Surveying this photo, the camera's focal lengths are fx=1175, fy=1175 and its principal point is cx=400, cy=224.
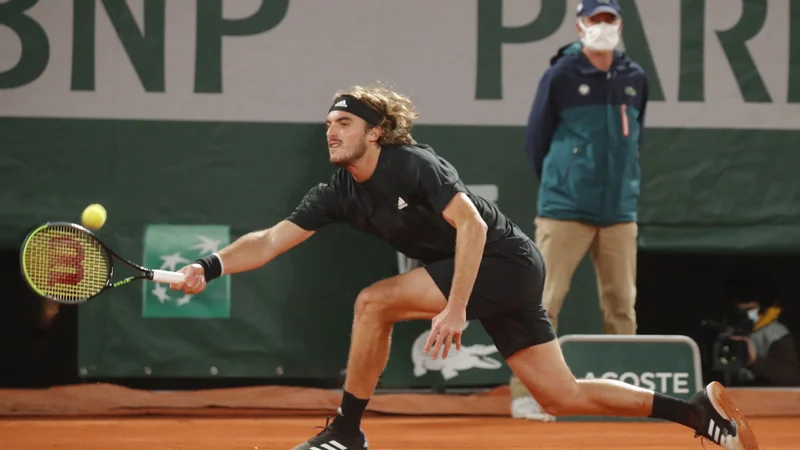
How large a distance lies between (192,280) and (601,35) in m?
2.52

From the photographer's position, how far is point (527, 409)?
573 centimetres

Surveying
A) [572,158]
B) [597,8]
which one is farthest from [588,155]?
[597,8]

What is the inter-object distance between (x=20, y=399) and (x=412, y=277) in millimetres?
2911

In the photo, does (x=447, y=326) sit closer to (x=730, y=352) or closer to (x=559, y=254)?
(x=559, y=254)

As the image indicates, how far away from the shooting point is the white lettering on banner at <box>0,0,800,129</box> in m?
5.96

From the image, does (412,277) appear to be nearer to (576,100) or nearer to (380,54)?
(576,100)

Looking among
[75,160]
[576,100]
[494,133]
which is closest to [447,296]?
[576,100]

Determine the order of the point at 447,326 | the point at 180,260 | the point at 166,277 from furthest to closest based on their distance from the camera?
the point at 180,260
the point at 166,277
the point at 447,326

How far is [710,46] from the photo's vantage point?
6242 mm

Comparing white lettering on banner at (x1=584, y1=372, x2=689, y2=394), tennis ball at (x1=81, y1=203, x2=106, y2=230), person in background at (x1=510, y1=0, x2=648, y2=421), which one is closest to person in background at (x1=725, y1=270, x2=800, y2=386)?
white lettering on banner at (x1=584, y1=372, x2=689, y2=394)

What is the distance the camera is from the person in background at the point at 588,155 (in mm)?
5566

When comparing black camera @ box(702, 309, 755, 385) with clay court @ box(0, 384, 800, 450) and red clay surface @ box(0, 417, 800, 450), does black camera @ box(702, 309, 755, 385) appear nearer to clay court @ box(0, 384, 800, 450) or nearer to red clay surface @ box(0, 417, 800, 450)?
clay court @ box(0, 384, 800, 450)

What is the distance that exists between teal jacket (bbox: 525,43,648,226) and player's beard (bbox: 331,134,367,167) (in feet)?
6.16

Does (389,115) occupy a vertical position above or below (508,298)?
above
